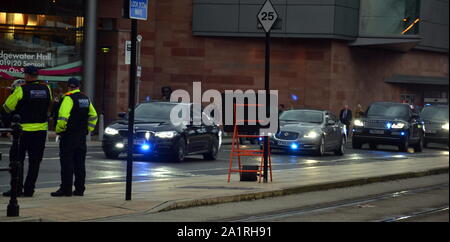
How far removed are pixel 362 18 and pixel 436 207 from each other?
3530 cm

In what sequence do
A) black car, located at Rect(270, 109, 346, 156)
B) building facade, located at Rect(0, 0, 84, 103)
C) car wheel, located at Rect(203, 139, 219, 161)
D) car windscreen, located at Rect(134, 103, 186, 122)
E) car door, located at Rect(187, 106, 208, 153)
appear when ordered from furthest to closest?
building facade, located at Rect(0, 0, 84, 103) → black car, located at Rect(270, 109, 346, 156) → car wheel, located at Rect(203, 139, 219, 161) → car windscreen, located at Rect(134, 103, 186, 122) → car door, located at Rect(187, 106, 208, 153)

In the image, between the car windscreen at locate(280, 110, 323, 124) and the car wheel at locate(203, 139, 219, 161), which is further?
the car windscreen at locate(280, 110, 323, 124)

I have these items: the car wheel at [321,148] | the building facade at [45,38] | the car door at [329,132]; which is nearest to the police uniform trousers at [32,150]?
the car wheel at [321,148]

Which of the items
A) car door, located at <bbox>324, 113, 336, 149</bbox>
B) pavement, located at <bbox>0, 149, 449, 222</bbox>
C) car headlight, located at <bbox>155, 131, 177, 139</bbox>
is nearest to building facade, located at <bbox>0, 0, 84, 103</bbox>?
car door, located at <bbox>324, 113, 336, 149</bbox>

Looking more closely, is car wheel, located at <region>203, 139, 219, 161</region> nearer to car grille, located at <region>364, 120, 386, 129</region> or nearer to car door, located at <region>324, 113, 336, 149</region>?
car door, located at <region>324, 113, 336, 149</region>

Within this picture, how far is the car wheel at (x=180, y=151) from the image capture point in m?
23.4

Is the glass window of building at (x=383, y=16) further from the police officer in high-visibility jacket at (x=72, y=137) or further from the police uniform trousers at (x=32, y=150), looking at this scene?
the police uniform trousers at (x=32, y=150)

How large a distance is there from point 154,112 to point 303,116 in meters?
7.61

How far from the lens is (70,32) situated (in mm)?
38875

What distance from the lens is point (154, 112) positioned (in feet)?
80.7

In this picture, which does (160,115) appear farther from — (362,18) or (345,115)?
(362,18)

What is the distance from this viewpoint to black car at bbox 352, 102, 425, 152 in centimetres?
3412

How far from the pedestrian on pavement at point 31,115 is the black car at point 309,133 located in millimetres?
15077
